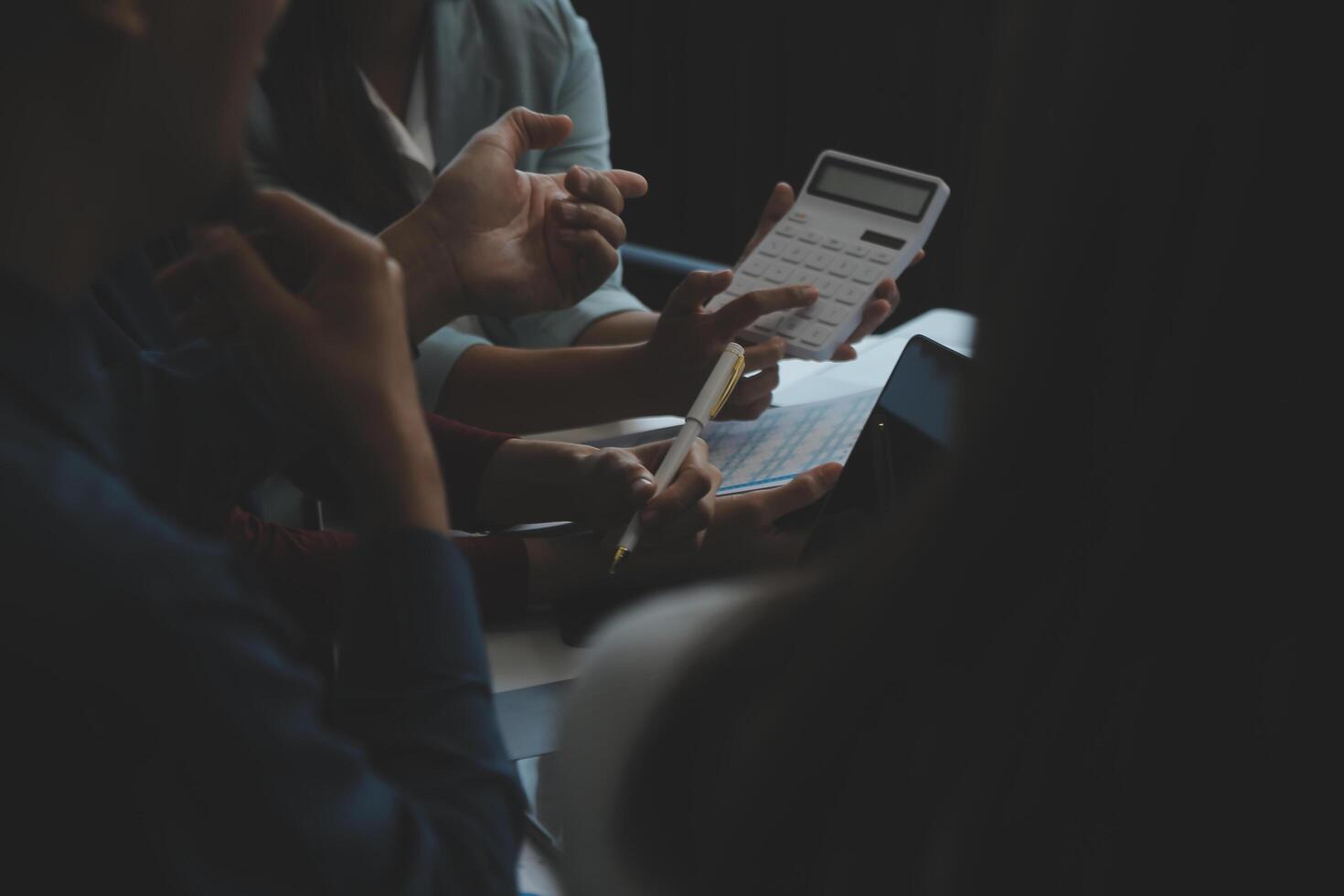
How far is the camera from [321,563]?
20.4 inches

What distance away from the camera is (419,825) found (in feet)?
0.95

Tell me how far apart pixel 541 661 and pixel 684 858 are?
220mm

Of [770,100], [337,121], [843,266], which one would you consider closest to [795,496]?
[843,266]

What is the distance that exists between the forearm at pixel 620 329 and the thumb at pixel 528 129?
33 cm

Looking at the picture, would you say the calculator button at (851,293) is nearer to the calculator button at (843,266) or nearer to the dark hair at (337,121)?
the calculator button at (843,266)

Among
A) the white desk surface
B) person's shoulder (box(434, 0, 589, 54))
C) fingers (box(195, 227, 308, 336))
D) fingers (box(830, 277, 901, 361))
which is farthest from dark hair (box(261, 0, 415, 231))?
fingers (box(195, 227, 308, 336))

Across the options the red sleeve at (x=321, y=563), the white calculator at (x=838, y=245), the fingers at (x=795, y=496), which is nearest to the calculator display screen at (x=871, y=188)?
the white calculator at (x=838, y=245)

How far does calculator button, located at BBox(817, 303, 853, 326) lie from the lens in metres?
0.65

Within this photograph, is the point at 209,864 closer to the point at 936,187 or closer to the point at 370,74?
the point at 936,187

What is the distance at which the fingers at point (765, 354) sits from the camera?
0.66 metres

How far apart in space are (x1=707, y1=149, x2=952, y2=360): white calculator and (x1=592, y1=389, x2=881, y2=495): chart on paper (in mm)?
44

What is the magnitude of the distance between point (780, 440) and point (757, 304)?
84 mm

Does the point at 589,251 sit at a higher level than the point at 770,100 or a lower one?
higher

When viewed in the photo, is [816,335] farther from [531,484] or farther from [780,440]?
[531,484]
